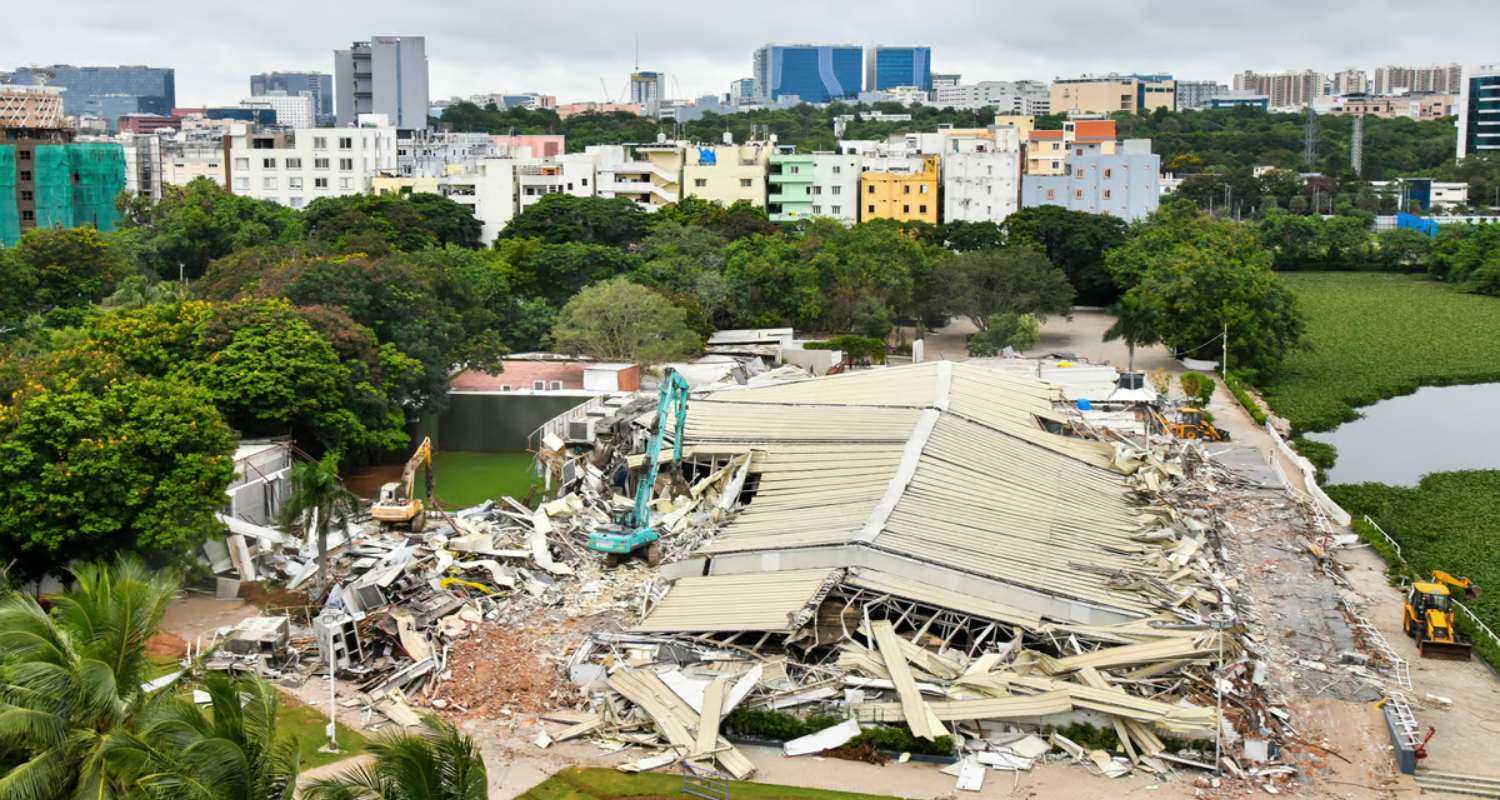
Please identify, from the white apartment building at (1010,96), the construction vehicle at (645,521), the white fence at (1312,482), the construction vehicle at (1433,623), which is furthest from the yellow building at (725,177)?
the white apartment building at (1010,96)

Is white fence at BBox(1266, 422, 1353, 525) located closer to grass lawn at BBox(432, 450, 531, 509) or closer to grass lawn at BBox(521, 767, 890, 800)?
grass lawn at BBox(432, 450, 531, 509)

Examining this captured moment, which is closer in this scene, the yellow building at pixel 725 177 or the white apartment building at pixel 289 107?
the yellow building at pixel 725 177

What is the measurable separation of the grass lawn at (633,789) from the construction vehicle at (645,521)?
297 inches

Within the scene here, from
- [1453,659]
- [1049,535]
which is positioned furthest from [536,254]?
[1453,659]

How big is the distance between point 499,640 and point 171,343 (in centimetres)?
1261

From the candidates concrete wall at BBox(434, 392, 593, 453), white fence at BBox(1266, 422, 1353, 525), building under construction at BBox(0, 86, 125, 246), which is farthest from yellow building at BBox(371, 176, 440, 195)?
white fence at BBox(1266, 422, 1353, 525)

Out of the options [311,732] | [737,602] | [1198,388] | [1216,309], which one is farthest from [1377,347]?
[311,732]

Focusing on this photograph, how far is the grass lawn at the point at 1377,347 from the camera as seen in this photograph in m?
45.2

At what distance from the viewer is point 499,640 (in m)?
22.0

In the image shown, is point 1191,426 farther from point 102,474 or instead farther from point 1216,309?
point 102,474

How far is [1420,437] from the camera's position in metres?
41.6

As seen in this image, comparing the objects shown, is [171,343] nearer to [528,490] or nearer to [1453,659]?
[528,490]

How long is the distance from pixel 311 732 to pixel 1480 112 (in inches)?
4960

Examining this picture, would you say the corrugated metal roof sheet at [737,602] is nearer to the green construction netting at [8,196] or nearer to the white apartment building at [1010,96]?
the green construction netting at [8,196]
